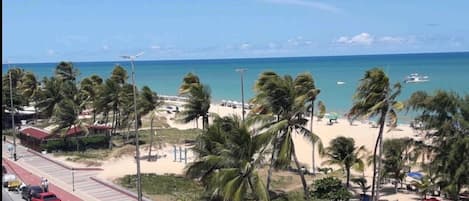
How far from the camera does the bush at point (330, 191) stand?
83.4 ft

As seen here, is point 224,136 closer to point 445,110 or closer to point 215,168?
point 215,168

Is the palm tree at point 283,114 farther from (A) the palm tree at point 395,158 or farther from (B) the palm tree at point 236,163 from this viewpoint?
(A) the palm tree at point 395,158

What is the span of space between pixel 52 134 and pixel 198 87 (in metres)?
13.3

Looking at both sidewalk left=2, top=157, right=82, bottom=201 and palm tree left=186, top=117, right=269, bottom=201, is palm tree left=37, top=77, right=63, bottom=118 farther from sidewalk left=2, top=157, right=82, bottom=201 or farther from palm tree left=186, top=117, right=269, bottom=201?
palm tree left=186, top=117, right=269, bottom=201

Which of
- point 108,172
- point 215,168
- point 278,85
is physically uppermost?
point 278,85

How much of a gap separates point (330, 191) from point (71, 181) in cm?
1572

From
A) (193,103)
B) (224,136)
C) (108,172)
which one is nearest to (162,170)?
(108,172)

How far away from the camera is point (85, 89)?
53.9 meters

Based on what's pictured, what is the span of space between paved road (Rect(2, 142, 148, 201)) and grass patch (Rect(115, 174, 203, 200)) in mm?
1018

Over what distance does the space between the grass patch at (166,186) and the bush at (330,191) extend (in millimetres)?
5660

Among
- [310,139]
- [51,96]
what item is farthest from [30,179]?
[51,96]

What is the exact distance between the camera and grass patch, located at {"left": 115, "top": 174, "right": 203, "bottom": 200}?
27.7 meters

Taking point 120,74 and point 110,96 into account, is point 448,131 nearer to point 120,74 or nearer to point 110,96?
point 110,96

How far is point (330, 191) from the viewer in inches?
1021
